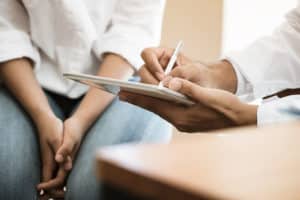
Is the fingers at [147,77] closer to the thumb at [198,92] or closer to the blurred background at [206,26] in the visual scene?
the thumb at [198,92]

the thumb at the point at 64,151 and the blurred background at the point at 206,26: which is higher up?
the thumb at the point at 64,151

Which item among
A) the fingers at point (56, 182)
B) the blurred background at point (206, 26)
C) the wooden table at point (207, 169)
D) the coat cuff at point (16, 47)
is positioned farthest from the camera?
the blurred background at point (206, 26)

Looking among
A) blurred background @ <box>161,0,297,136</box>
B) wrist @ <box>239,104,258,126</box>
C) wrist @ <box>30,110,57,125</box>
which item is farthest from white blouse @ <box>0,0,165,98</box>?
blurred background @ <box>161,0,297,136</box>

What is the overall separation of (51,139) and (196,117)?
0.26 m

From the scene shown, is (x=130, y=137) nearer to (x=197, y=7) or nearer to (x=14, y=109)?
(x=14, y=109)

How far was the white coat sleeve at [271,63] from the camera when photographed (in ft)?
3.09

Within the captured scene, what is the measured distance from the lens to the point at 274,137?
392 mm

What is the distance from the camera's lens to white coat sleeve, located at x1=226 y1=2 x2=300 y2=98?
943 millimetres

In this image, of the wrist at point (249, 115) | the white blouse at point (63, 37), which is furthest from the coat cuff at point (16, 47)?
the wrist at point (249, 115)

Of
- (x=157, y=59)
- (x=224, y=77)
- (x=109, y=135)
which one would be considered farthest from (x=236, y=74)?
(x=109, y=135)

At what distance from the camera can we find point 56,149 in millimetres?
939

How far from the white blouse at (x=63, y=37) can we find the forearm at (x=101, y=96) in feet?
0.05

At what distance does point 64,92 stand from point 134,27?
21 cm

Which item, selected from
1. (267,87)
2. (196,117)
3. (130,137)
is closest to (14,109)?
(130,137)
